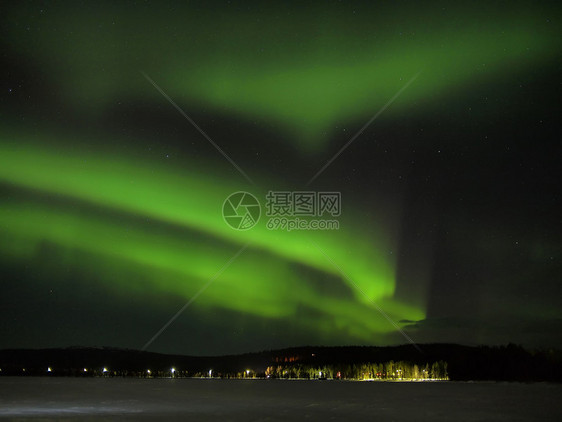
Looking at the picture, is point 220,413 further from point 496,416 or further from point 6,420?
point 496,416

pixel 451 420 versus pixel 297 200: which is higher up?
pixel 297 200

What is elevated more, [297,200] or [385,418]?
[297,200]

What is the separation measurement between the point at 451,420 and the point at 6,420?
23.2 m

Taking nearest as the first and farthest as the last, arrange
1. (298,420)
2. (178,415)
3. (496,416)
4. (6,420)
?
1. (6,420)
2. (298,420)
3. (178,415)
4. (496,416)

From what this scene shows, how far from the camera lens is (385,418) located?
37.1 meters

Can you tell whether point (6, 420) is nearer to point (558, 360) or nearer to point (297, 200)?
point (297, 200)

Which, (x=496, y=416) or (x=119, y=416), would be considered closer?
(x=119, y=416)

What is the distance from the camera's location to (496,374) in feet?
582

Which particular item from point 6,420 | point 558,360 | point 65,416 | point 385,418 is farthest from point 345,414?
point 558,360

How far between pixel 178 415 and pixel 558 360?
510ft

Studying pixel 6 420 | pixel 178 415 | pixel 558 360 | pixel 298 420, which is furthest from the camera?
pixel 558 360

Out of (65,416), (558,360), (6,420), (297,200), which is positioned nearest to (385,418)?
(297,200)

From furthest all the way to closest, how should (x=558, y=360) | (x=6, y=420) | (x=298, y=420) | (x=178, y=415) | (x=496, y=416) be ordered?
(x=558, y=360)
(x=496, y=416)
(x=178, y=415)
(x=298, y=420)
(x=6, y=420)

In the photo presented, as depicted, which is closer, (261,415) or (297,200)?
(261,415)
